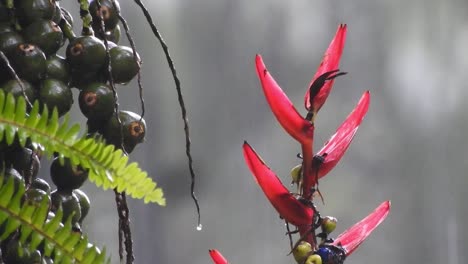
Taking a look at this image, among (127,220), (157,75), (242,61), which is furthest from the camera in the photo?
(242,61)

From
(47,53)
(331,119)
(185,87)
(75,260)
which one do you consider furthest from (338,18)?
(75,260)

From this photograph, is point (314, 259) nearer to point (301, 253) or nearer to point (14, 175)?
point (301, 253)

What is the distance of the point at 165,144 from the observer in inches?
79.9

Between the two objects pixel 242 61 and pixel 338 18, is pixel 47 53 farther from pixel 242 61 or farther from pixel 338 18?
pixel 338 18

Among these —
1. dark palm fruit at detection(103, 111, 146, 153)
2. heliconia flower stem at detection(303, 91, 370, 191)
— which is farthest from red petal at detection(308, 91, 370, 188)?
dark palm fruit at detection(103, 111, 146, 153)

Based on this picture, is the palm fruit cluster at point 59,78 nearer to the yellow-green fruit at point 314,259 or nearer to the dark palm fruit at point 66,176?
the dark palm fruit at point 66,176

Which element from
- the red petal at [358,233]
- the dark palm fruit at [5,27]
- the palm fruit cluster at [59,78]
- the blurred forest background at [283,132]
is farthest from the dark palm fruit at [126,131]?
the blurred forest background at [283,132]

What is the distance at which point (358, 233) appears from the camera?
819 millimetres

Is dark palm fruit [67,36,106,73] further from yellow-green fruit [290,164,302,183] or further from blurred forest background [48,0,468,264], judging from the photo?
blurred forest background [48,0,468,264]

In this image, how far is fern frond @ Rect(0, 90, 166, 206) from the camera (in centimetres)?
46

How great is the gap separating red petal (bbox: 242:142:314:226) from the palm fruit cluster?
12 cm

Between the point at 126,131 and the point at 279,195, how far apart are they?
17cm

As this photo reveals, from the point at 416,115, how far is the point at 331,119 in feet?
1.12

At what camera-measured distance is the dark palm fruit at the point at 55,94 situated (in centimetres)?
63
